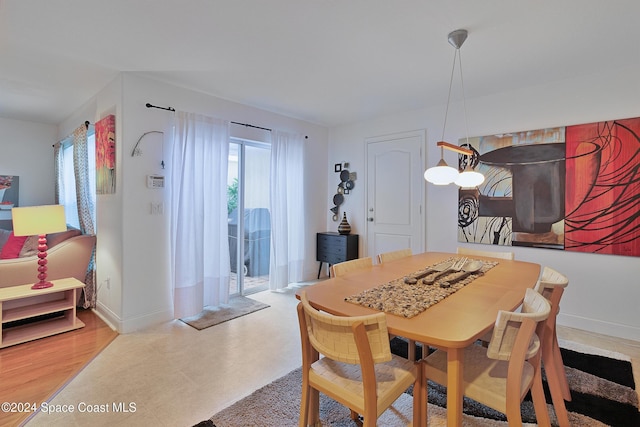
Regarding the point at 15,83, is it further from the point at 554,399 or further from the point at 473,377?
the point at 554,399

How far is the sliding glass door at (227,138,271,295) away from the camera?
13.0 ft

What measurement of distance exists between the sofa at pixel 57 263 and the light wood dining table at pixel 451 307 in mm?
3024

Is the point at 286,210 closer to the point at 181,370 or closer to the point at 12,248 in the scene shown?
the point at 181,370

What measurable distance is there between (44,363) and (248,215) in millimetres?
2394

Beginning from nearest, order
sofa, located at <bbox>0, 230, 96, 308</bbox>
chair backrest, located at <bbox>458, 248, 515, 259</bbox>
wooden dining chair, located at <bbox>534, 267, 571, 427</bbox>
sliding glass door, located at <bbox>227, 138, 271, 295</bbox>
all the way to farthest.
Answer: wooden dining chair, located at <bbox>534, 267, 571, 427</bbox>
chair backrest, located at <bbox>458, 248, 515, 259</bbox>
sofa, located at <bbox>0, 230, 96, 308</bbox>
sliding glass door, located at <bbox>227, 138, 271, 295</bbox>

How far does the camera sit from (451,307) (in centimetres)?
142

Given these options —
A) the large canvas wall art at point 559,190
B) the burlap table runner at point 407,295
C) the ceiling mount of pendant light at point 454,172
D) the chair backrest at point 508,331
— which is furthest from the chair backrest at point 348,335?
the large canvas wall art at point 559,190

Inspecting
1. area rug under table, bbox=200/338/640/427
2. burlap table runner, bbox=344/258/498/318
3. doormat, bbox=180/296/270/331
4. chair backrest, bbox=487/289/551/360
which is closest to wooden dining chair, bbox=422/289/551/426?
chair backrest, bbox=487/289/551/360

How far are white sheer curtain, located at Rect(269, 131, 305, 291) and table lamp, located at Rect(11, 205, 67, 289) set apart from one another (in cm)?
225

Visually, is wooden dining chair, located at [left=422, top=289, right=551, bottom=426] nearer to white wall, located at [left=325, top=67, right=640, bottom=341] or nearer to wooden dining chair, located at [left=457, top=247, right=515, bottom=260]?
wooden dining chair, located at [left=457, top=247, right=515, bottom=260]

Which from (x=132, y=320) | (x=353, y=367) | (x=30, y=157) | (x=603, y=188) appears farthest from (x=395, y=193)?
(x=30, y=157)

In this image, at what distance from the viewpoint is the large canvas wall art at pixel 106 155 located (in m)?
2.89

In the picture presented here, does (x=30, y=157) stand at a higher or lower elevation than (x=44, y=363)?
higher

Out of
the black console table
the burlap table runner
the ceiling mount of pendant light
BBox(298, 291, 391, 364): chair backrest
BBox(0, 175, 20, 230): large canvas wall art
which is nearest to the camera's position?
BBox(298, 291, 391, 364): chair backrest
